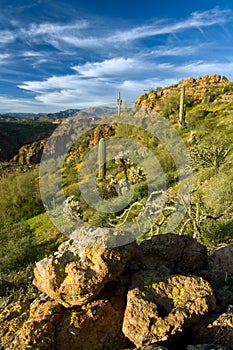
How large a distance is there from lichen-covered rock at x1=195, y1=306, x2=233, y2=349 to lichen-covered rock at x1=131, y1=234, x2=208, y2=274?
886 mm

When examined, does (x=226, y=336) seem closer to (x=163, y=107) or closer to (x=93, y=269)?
(x=93, y=269)

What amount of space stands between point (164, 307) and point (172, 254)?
3.89ft

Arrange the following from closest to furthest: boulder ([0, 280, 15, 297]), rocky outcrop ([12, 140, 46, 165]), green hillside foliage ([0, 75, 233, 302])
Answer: boulder ([0, 280, 15, 297])
green hillside foliage ([0, 75, 233, 302])
rocky outcrop ([12, 140, 46, 165])

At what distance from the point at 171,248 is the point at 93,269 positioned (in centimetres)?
155

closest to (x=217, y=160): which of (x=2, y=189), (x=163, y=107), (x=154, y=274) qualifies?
(x=154, y=274)

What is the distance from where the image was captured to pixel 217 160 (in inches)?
444

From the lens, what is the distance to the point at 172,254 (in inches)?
157

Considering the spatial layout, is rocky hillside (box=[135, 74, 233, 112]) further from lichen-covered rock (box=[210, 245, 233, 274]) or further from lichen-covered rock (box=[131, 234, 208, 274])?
lichen-covered rock (box=[131, 234, 208, 274])

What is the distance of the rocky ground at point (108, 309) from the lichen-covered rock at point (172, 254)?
400 millimetres

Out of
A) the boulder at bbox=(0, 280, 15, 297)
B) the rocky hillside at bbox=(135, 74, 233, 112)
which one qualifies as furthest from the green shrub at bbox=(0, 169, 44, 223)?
the rocky hillside at bbox=(135, 74, 233, 112)

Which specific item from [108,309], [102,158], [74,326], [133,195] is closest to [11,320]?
[74,326]

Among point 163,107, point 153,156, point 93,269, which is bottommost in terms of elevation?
point 153,156

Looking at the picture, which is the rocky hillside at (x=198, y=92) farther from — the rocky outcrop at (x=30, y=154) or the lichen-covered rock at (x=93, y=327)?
the lichen-covered rock at (x=93, y=327)

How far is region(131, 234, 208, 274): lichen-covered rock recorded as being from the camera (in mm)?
3689
